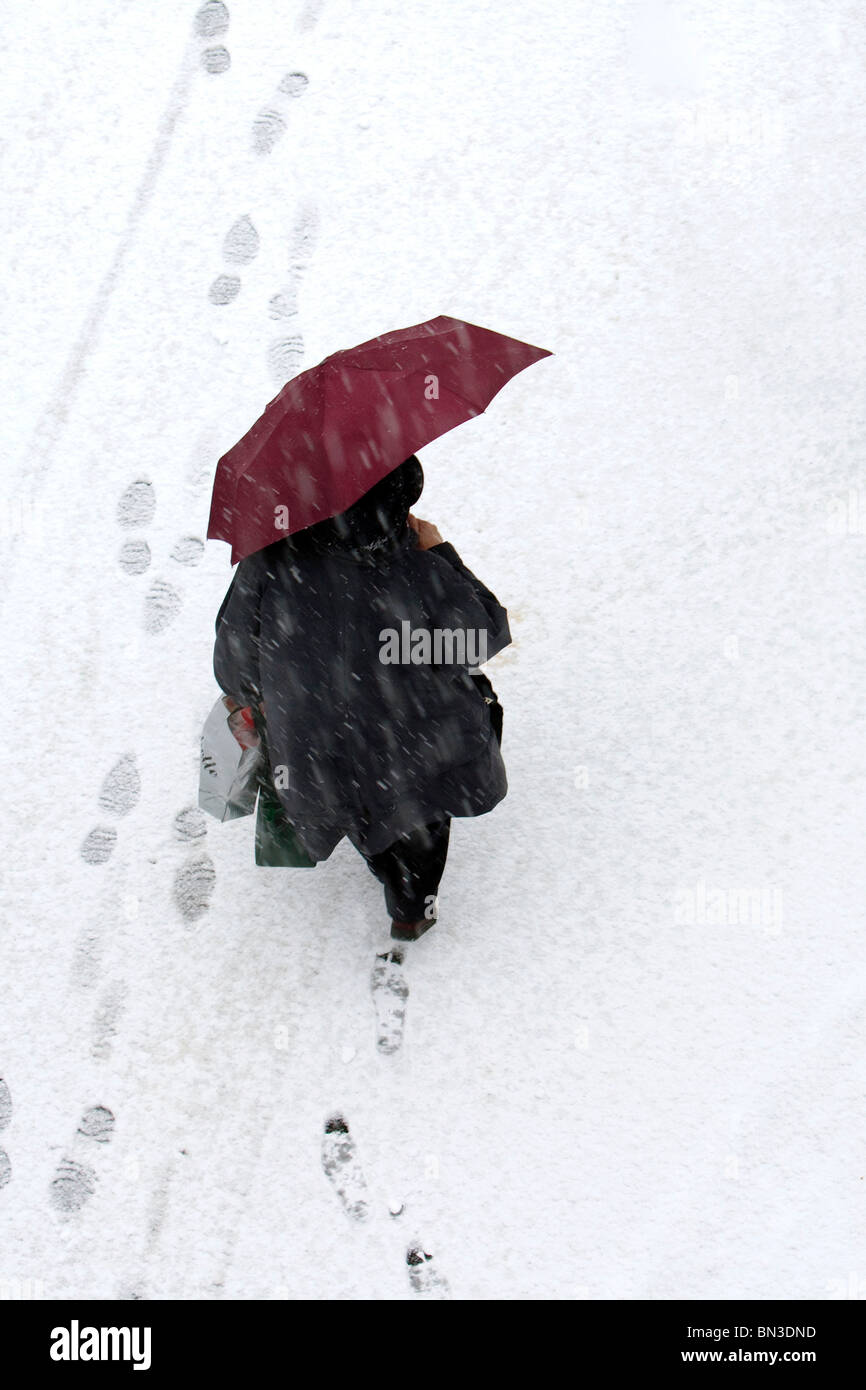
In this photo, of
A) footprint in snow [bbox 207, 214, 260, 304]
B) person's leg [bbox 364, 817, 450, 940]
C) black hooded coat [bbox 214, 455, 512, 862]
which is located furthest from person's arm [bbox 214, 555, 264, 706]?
footprint in snow [bbox 207, 214, 260, 304]

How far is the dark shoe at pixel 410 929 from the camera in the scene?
259cm

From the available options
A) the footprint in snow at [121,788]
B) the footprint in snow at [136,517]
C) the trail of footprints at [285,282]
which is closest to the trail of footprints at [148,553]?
the footprint in snow at [136,517]

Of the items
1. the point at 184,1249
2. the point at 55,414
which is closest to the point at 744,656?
the point at 184,1249

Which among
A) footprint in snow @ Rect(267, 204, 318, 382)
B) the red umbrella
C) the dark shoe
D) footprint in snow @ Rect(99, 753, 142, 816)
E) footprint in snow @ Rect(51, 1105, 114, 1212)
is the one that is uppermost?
footprint in snow @ Rect(267, 204, 318, 382)

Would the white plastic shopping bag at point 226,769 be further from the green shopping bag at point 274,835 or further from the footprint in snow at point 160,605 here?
the footprint in snow at point 160,605

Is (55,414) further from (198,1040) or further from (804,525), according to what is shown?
(804,525)

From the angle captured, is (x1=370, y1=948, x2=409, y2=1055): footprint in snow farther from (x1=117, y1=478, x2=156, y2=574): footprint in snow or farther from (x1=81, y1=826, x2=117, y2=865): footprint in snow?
(x1=117, y1=478, x2=156, y2=574): footprint in snow

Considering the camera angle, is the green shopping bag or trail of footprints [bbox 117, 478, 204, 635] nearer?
the green shopping bag

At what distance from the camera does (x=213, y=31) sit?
4055 mm

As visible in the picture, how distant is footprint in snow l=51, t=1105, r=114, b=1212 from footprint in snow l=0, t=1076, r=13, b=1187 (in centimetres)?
9

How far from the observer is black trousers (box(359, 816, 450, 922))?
2.39 meters

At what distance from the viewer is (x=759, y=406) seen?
3.30 m

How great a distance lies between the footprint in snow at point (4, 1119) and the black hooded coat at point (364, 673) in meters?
0.85

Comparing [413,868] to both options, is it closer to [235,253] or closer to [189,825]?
[189,825]
